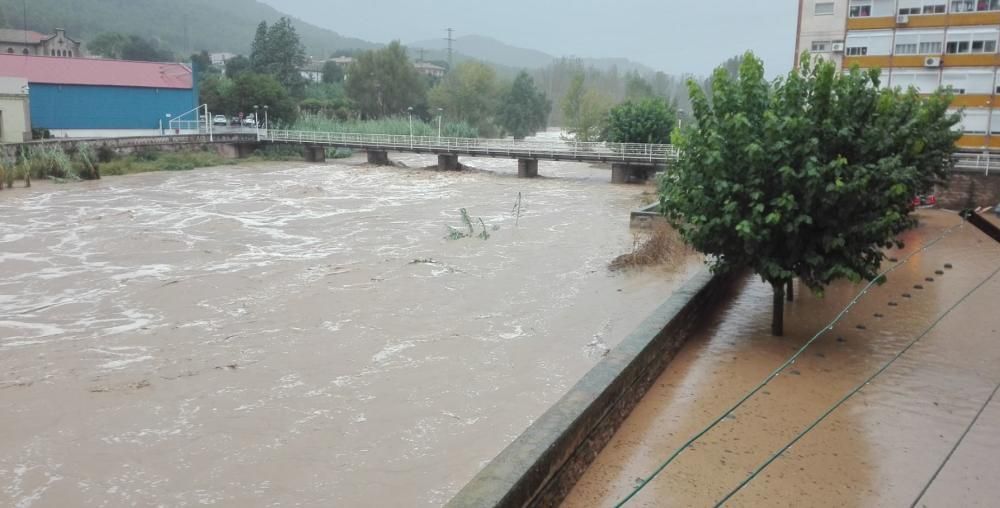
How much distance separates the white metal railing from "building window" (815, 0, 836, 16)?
339 inches

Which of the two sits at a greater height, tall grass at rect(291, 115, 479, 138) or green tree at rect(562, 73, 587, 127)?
green tree at rect(562, 73, 587, 127)

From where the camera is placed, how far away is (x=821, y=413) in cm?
775

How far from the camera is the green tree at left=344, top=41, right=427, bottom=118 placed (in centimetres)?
7450

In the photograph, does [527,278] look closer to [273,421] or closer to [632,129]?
[273,421]

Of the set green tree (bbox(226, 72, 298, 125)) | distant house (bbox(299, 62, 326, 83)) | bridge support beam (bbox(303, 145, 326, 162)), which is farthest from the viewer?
distant house (bbox(299, 62, 326, 83))

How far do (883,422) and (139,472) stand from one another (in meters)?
7.17

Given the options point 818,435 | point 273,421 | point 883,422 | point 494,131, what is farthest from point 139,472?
point 494,131

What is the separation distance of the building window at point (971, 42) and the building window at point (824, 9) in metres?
4.90

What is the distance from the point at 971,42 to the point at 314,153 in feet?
117

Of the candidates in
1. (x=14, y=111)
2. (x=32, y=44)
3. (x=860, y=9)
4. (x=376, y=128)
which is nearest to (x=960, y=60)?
(x=860, y=9)

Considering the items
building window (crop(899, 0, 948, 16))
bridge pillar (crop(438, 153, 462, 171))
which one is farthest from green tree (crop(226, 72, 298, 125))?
building window (crop(899, 0, 948, 16))

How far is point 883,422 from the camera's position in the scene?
7.54 metres

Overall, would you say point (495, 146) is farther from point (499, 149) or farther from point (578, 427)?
point (578, 427)

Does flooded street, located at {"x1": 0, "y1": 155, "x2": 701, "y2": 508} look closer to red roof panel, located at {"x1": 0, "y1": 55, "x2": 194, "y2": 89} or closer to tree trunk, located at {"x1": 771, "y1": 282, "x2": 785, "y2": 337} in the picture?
tree trunk, located at {"x1": 771, "y1": 282, "x2": 785, "y2": 337}
